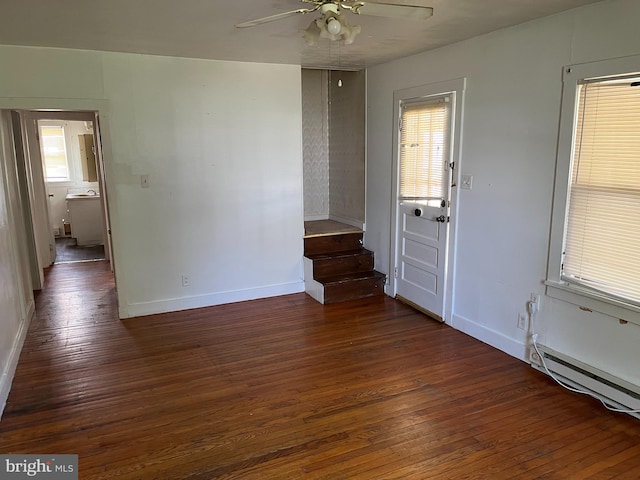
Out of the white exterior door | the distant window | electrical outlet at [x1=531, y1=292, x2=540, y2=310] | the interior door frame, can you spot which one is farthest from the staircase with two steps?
the distant window

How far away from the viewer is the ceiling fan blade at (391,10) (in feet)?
7.16

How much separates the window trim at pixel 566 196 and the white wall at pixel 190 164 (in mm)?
2674

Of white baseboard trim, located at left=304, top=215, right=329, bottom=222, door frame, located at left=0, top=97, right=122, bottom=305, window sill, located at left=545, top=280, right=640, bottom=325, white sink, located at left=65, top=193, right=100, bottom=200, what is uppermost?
door frame, located at left=0, top=97, right=122, bottom=305

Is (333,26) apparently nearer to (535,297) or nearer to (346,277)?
(535,297)

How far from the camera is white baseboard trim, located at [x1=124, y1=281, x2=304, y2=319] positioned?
14.7ft

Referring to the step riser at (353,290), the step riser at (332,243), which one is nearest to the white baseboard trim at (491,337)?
the step riser at (353,290)

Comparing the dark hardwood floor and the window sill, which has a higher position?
the window sill

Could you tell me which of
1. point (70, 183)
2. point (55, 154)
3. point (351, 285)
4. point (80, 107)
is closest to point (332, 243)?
point (351, 285)

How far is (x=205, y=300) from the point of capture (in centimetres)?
477

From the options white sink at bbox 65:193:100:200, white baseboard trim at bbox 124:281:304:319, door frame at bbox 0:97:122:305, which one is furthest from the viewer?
white sink at bbox 65:193:100:200

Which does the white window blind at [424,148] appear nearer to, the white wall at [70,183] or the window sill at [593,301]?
the window sill at [593,301]

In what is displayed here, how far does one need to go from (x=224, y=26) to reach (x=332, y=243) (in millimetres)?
2761

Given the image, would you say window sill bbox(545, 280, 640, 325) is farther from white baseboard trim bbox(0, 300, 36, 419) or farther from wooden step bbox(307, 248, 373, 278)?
white baseboard trim bbox(0, 300, 36, 419)

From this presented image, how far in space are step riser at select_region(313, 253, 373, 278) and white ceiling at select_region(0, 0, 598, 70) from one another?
82.5 inches
